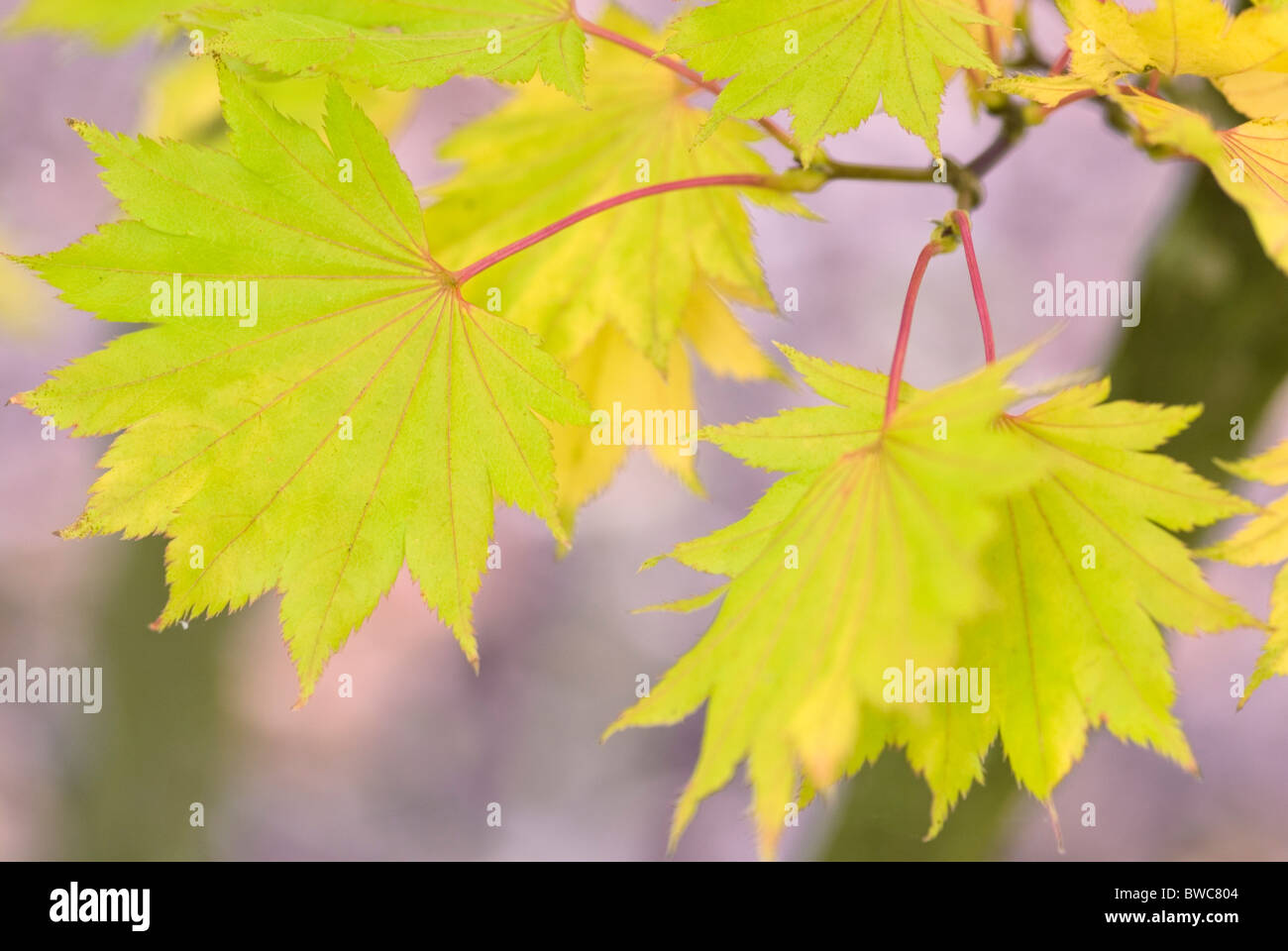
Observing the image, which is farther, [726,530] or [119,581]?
[119,581]

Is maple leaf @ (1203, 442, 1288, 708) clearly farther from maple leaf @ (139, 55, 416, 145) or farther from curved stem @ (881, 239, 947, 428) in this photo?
maple leaf @ (139, 55, 416, 145)

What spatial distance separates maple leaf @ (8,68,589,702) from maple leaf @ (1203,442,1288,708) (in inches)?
18.0

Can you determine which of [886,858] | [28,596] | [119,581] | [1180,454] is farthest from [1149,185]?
[28,596]

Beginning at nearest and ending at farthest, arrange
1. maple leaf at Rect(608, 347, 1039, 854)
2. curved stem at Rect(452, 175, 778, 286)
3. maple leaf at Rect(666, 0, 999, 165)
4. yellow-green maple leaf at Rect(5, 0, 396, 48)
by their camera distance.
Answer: maple leaf at Rect(608, 347, 1039, 854), maple leaf at Rect(666, 0, 999, 165), curved stem at Rect(452, 175, 778, 286), yellow-green maple leaf at Rect(5, 0, 396, 48)

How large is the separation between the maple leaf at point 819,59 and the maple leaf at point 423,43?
0.11 meters

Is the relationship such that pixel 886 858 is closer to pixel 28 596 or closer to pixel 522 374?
pixel 522 374

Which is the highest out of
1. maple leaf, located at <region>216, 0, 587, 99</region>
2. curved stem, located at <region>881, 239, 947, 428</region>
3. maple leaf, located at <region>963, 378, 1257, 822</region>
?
maple leaf, located at <region>216, 0, 587, 99</region>

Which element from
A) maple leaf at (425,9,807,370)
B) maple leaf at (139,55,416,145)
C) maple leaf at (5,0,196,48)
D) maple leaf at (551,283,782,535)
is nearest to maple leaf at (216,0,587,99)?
maple leaf at (425,9,807,370)

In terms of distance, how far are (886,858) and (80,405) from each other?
1.14 m

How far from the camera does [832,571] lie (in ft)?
1.86

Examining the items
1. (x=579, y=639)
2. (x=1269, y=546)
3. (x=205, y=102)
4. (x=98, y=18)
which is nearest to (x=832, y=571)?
(x=1269, y=546)

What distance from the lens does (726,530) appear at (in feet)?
2.08

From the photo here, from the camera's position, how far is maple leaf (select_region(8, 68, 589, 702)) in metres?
0.66

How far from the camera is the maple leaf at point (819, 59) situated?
608 mm
